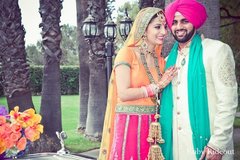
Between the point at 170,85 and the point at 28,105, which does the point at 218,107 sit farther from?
the point at 28,105

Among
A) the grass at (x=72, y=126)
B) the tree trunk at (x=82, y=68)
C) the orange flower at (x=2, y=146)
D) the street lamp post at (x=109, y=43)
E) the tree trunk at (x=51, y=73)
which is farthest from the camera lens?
the tree trunk at (x=82, y=68)

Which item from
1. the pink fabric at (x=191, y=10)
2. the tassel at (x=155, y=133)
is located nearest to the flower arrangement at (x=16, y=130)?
the tassel at (x=155, y=133)

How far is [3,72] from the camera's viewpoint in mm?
7629

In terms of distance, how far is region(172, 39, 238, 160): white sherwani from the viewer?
8.89 feet

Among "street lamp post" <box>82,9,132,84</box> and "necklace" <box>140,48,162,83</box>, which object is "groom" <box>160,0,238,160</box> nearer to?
"necklace" <box>140,48,162,83</box>

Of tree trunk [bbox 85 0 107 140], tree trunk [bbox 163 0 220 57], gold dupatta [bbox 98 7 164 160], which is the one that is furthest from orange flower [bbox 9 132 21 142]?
tree trunk [bbox 85 0 107 140]

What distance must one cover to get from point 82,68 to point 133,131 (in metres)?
6.11

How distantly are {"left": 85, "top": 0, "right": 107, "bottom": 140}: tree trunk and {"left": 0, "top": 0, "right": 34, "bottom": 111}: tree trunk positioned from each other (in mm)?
1820

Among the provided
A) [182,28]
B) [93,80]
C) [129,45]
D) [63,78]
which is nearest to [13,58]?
[63,78]

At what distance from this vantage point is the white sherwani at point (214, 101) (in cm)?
271

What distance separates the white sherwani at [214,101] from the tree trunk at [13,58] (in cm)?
496

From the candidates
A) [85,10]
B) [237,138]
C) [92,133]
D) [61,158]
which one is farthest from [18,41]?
[237,138]

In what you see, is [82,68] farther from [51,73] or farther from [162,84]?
[162,84]

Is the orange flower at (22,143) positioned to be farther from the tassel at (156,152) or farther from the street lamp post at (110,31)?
the street lamp post at (110,31)
